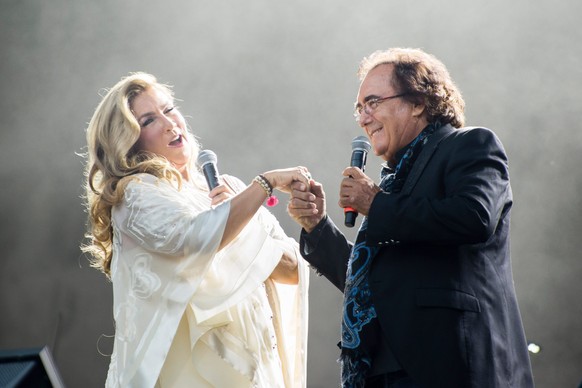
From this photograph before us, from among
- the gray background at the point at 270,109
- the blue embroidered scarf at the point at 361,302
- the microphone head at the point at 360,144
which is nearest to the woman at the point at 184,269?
the microphone head at the point at 360,144

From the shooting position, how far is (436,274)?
189 cm

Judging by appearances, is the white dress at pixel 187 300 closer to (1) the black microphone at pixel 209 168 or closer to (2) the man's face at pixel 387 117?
(1) the black microphone at pixel 209 168

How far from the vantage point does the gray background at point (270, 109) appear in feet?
16.8

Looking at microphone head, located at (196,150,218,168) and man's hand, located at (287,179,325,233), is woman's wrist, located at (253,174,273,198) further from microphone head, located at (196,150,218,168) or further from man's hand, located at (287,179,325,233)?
microphone head, located at (196,150,218,168)

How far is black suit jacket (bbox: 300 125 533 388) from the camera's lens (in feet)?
5.94

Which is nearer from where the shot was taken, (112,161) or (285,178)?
(285,178)

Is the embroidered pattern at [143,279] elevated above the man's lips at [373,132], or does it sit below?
below

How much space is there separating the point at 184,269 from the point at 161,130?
1.85 feet

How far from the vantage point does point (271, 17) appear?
17.4ft

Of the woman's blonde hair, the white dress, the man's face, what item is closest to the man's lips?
the man's face

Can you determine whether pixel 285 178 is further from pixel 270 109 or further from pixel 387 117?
pixel 270 109

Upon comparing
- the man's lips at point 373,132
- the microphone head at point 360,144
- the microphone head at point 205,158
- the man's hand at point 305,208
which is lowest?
the man's hand at point 305,208

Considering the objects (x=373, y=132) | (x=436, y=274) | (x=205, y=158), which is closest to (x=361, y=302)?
(x=436, y=274)

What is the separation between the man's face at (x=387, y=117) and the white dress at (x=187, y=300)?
510 millimetres
